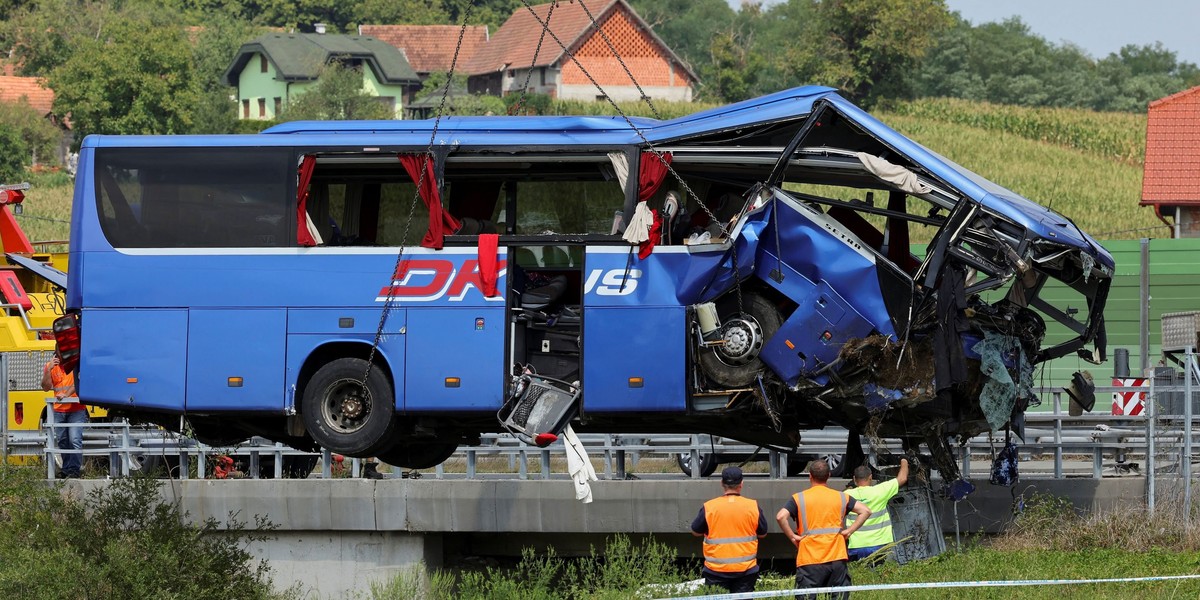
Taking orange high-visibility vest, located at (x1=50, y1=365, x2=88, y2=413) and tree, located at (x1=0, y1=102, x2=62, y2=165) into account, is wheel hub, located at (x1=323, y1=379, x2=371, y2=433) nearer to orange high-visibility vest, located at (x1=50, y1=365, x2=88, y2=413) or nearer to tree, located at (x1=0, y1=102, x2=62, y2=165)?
orange high-visibility vest, located at (x1=50, y1=365, x2=88, y2=413)

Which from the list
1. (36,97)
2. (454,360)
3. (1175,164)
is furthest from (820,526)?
(36,97)

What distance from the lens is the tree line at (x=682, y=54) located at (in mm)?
75062

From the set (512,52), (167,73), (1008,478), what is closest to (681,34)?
(512,52)

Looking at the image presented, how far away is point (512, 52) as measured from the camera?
3723 inches

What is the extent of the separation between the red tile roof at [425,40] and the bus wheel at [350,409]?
92.9 metres

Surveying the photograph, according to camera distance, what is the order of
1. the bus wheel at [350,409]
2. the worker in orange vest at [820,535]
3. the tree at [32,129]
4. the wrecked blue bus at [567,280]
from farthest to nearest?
the tree at [32,129], the bus wheel at [350,409], the wrecked blue bus at [567,280], the worker in orange vest at [820,535]

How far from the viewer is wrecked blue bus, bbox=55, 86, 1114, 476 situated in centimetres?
1310

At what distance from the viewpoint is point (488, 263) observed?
45.0ft

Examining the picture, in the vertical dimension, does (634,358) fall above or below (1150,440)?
above

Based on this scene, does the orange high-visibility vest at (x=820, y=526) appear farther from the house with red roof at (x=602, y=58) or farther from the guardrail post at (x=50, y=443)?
the house with red roof at (x=602, y=58)

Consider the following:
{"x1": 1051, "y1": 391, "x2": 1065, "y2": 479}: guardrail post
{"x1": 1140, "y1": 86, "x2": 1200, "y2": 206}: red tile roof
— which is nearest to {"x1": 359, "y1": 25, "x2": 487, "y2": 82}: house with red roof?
{"x1": 1140, "y1": 86, "x2": 1200, "y2": 206}: red tile roof

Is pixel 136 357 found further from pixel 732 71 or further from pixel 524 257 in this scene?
pixel 732 71

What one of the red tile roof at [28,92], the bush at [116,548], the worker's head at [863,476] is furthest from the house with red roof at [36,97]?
the worker's head at [863,476]

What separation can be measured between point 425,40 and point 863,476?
323 feet
